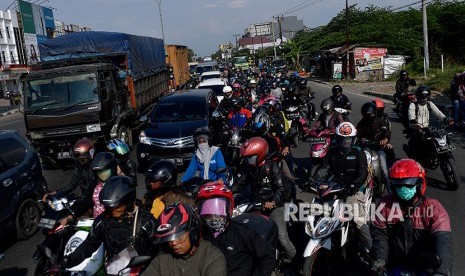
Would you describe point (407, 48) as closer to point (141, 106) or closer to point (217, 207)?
point (141, 106)

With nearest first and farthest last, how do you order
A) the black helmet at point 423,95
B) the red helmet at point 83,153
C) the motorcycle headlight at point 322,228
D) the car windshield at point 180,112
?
the motorcycle headlight at point 322,228 → the red helmet at point 83,153 → the black helmet at point 423,95 → the car windshield at point 180,112

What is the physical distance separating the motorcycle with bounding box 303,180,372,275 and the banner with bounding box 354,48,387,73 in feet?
112

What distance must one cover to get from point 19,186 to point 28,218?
0.58 metres

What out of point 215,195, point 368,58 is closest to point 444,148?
point 215,195

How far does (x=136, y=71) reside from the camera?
17172 millimetres

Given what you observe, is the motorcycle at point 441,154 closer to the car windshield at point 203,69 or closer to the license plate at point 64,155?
the license plate at point 64,155

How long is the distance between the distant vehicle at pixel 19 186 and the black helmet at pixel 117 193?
3.99m

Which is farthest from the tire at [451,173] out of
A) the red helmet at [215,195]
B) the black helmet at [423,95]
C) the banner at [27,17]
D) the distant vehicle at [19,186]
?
the banner at [27,17]

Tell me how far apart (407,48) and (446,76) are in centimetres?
1489

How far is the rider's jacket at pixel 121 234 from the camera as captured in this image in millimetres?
3947

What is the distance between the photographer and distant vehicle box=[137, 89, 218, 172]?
10844mm

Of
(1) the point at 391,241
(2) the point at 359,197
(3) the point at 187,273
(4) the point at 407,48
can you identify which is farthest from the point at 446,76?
(3) the point at 187,273

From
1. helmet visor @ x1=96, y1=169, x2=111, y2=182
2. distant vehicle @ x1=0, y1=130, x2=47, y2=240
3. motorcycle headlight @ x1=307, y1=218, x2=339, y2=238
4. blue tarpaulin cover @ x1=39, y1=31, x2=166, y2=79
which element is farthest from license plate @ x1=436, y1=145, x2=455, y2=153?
blue tarpaulin cover @ x1=39, y1=31, x2=166, y2=79

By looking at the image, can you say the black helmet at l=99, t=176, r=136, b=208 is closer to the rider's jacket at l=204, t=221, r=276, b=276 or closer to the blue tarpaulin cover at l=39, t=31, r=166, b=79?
the rider's jacket at l=204, t=221, r=276, b=276
